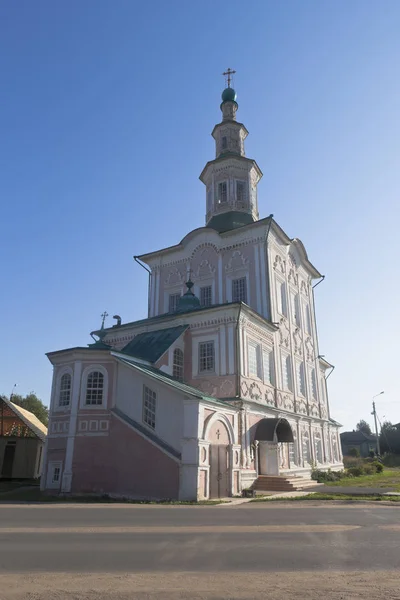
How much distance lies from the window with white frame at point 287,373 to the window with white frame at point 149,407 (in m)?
11.0

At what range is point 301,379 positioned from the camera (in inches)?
1205

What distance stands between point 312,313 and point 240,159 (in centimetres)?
1225

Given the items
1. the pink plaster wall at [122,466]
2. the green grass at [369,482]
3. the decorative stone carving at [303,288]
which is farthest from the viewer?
the decorative stone carving at [303,288]

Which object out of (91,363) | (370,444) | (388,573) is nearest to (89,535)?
(388,573)

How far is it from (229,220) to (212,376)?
1229cm

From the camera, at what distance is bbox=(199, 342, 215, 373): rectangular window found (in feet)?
75.3

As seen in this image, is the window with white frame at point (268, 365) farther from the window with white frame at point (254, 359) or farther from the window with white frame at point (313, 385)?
the window with white frame at point (313, 385)

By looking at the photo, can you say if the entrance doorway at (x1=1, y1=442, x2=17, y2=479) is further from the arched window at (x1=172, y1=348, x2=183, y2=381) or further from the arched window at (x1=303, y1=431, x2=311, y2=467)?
the arched window at (x1=303, y1=431, x2=311, y2=467)

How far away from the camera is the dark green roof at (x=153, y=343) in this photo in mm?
22250

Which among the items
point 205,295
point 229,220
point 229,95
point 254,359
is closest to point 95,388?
point 254,359

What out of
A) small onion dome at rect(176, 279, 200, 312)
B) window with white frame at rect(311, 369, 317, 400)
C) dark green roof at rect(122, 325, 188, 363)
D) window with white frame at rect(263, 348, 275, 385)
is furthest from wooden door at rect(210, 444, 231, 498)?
window with white frame at rect(311, 369, 317, 400)

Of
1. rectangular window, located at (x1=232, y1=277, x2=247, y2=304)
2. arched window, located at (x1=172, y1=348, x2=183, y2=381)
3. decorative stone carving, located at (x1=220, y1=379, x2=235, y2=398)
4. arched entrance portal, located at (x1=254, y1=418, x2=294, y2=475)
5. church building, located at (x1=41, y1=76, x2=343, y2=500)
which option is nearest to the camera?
church building, located at (x1=41, y1=76, x2=343, y2=500)

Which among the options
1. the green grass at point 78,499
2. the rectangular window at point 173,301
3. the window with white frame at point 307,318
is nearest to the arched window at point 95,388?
the green grass at point 78,499

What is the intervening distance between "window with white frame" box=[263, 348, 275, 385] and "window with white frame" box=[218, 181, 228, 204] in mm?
12086
